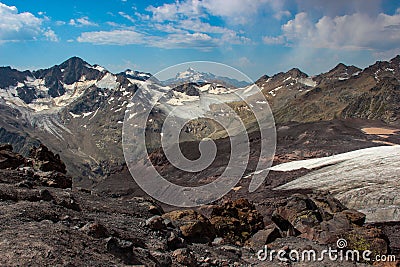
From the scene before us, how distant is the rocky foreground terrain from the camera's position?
12.5 m

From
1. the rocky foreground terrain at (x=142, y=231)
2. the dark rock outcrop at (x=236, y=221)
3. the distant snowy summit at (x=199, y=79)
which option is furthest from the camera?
the distant snowy summit at (x=199, y=79)

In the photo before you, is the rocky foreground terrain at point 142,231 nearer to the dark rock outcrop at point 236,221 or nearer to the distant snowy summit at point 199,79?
the dark rock outcrop at point 236,221

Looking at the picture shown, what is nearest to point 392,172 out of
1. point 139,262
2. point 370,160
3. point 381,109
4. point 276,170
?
point 370,160

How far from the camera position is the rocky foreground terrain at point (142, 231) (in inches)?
494

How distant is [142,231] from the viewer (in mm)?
18391

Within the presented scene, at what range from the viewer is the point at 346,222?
74.7 feet

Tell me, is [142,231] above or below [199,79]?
below

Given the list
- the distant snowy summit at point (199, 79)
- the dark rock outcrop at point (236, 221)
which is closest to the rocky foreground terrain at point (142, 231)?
the dark rock outcrop at point (236, 221)

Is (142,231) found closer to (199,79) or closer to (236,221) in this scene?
(236,221)

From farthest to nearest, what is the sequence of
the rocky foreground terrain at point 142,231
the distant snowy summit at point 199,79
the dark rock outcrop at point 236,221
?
1. the distant snowy summit at point 199,79
2. the dark rock outcrop at point 236,221
3. the rocky foreground terrain at point 142,231

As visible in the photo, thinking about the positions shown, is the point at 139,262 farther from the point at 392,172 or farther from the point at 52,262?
the point at 392,172

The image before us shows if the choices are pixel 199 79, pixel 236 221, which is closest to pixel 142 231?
pixel 236 221

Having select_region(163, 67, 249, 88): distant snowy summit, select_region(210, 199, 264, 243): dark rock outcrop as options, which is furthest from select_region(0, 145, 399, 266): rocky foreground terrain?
select_region(163, 67, 249, 88): distant snowy summit

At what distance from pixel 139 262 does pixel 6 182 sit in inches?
469
